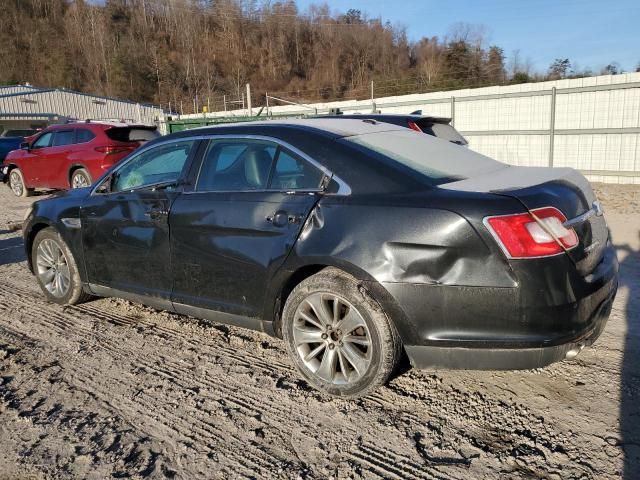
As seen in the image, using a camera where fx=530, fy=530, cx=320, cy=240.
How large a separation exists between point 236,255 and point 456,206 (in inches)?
56.9

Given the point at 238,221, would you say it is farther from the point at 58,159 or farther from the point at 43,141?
the point at 43,141

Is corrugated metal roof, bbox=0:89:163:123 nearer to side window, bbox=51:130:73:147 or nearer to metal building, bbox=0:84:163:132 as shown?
metal building, bbox=0:84:163:132

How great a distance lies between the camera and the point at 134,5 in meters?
90.2

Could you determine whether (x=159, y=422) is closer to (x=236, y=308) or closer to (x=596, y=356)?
(x=236, y=308)

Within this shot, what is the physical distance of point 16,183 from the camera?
13625 mm

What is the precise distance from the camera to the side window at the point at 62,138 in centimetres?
1176

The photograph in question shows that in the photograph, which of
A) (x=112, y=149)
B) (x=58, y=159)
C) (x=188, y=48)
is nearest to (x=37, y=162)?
(x=58, y=159)

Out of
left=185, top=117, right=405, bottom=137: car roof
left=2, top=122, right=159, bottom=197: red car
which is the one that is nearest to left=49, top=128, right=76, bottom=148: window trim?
left=2, top=122, right=159, bottom=197: red car

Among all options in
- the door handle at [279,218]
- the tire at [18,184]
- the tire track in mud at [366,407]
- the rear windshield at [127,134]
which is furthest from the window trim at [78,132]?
the door handle at [279,218]

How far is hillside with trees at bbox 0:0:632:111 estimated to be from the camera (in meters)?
70.8

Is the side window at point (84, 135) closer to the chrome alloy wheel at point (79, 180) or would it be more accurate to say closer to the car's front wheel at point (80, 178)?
the car's front wheel at point (80, 178)

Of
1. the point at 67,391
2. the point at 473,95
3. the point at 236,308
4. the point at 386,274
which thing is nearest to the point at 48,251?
the point at 67,391

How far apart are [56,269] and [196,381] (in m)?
2.31

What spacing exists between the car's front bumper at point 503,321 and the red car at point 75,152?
937cm
